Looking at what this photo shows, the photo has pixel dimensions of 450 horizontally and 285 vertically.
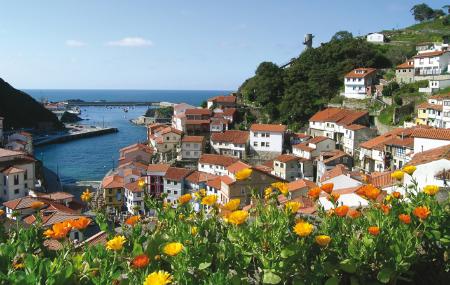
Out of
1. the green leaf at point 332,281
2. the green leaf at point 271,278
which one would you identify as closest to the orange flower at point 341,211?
the green leaf at point 332,281

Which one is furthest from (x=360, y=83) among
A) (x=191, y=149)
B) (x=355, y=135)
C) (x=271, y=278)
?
(x=271, y=278)

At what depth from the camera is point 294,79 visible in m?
52.3

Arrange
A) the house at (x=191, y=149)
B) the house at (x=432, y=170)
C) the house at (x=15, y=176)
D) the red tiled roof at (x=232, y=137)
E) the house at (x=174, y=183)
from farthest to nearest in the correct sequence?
1. the house at (x=191, y=149)
2. the red tiled roof at (x=232, y=137)
3. the house at (x=174, y=183)
4. the house at (x=15, y=176)
5. the house at (x=432, y=170)

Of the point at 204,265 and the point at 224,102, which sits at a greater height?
the point at 224,102

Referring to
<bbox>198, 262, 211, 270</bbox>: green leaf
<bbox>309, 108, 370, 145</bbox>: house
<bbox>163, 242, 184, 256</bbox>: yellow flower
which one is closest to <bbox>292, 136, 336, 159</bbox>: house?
<bbox>309, 108, 370, 145</bbox>: house

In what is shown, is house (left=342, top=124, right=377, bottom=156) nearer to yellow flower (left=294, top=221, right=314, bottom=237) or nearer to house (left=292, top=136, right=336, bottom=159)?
house (left=292, top=136, right=336, bottom=159)

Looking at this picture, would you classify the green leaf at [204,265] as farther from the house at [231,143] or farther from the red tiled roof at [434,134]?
the house at [231,143]

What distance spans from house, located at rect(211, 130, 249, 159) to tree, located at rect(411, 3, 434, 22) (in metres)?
59.0

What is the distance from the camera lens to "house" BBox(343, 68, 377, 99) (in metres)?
44.3

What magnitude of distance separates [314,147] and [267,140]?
17.6ft

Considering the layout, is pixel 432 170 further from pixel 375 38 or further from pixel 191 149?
pixel 375 38

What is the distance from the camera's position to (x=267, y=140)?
40.2 m

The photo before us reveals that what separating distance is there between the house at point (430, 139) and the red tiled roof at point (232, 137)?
19348 millimetres

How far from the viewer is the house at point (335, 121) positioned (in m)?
38.7
